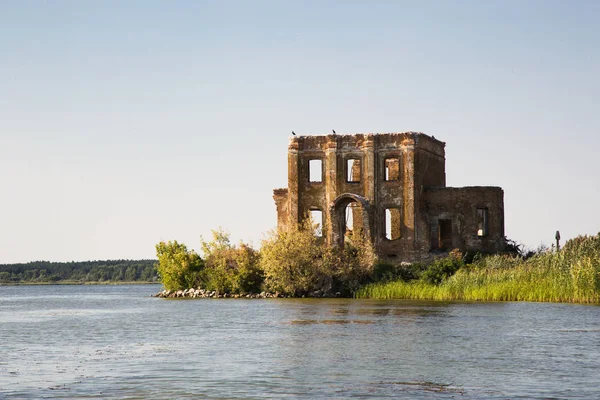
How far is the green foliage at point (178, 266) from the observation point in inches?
2264

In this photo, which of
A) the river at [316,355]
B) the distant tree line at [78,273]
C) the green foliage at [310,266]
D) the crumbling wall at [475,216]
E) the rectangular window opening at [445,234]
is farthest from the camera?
the distant tree line at [78,273]

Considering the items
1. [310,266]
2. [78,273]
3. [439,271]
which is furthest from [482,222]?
[78,273]

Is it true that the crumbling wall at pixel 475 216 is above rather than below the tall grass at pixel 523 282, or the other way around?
above

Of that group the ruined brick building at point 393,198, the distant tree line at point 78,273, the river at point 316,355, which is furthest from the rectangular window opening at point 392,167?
the distant tree line at point 78,273

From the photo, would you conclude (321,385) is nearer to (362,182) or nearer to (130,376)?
(130,376)

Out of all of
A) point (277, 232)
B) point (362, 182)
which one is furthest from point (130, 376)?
point (362, 182)

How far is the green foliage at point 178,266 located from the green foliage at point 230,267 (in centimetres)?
86

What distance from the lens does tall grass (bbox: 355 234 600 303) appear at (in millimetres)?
36531

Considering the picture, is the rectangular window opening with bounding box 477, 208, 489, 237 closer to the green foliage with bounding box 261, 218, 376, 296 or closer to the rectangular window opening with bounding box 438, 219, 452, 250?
the rectangular window opening with bounding box 438, 219, 452, 250

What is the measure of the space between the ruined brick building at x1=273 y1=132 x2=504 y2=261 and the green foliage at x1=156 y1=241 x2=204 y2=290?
5858mm

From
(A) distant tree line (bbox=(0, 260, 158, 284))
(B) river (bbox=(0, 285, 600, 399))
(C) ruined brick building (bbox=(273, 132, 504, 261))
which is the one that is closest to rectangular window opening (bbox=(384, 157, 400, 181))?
(C) ruined brick building (bbox=(273, 132, 504, 261))

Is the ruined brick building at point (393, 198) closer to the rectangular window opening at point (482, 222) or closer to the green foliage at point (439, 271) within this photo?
the rectangular window opening at point (482, 222)

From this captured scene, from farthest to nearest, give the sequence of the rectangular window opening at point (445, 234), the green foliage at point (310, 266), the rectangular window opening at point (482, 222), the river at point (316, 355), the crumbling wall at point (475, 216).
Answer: the rectangular window opening at point (445, 234), the rectangular window opening at point (482, 222), the crumbling wall at point (475, 216), the green foliage at point (310, 266), the river at point (316, 355)

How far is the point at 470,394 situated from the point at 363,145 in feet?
131
